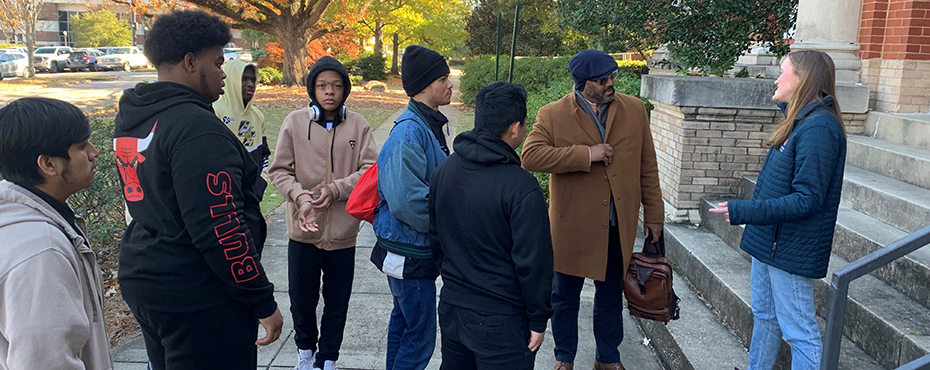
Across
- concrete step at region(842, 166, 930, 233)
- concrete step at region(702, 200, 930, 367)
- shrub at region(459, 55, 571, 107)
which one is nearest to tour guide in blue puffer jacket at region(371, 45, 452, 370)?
concrete step at region(702, 200, 930, 367)

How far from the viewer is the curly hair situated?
233cm

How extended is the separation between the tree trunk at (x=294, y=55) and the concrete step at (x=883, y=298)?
25.6 m

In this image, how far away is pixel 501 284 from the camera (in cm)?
255

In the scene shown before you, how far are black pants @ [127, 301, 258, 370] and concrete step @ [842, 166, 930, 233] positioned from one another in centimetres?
388

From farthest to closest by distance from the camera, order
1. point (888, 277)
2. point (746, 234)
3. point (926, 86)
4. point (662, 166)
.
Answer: point (662, 166) < point (926, 86) < point (888, 277) < point (746, 234)

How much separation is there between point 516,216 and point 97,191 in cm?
418

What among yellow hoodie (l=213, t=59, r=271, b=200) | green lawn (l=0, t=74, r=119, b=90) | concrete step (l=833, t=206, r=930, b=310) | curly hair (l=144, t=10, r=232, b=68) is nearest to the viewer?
curly hair (l=144, t=10, r=232, b=68)

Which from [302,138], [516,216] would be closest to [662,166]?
[302,138]

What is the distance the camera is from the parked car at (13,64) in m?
33.1

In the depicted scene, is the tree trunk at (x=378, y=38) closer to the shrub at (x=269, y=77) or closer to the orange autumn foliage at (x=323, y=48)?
the orange autumn foliage at (x=323, y=48)

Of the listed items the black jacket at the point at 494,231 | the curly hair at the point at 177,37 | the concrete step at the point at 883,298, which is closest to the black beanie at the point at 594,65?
the black jacket at the point at 494,231

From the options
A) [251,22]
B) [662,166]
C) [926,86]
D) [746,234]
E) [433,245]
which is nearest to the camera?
[433,245]

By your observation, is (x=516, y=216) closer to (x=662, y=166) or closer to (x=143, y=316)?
(x=143, y=316)

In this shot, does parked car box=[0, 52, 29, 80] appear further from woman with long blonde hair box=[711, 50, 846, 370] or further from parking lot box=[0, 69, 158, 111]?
woman with long blonde hair box=[711, 50, 846, 370]
